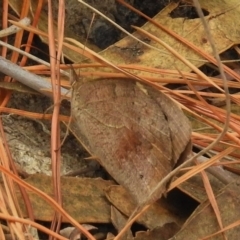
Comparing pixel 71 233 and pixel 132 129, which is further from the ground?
pixel 132 129

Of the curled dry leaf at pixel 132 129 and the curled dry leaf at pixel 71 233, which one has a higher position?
the curled dry leaf at pixel 132 129

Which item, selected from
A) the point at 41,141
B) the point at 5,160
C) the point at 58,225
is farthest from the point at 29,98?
the point at 58,225

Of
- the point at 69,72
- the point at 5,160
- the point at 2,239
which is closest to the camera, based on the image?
the point at 2,239

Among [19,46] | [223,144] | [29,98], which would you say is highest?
[19,46]

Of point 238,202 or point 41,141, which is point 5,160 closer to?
point 41,141

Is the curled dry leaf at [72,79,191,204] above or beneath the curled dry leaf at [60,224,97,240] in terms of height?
above

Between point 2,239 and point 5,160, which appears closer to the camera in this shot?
point 2,239

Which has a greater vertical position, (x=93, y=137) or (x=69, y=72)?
(x=69, y=72)

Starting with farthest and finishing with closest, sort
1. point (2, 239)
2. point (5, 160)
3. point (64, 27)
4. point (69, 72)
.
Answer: point (64, 27), point (69, 72), point (5, 160), point (2, 239)
